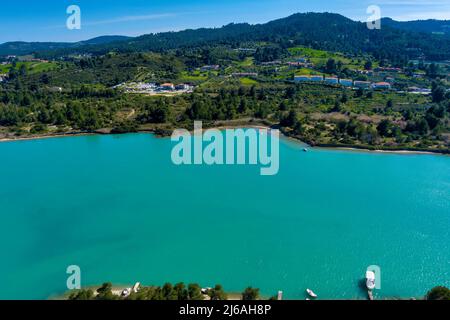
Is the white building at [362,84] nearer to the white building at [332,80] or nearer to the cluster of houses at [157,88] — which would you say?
the white building at [332,80]

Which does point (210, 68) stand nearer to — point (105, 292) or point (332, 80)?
point (332, 80)

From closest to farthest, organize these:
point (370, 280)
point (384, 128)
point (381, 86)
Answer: point (370, 280) < point (384, 128) < point (381, 86)

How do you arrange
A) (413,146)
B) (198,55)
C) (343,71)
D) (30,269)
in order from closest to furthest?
(30,269), (413,146), (343,71), (198,55)

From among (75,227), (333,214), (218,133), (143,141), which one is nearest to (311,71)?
(218,133)

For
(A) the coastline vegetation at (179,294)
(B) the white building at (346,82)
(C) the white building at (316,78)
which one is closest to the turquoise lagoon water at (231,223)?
(A) the coastline vegetation at (179,294)

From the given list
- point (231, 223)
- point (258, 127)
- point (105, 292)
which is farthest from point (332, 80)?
point (105, 292)

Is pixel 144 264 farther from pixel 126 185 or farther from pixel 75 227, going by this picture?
pixel 126 185

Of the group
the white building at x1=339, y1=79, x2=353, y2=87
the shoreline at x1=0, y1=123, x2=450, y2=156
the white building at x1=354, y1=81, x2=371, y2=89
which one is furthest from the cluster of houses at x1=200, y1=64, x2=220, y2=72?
the shoreline at x1=0, y1=123, x2=450, y2=156
